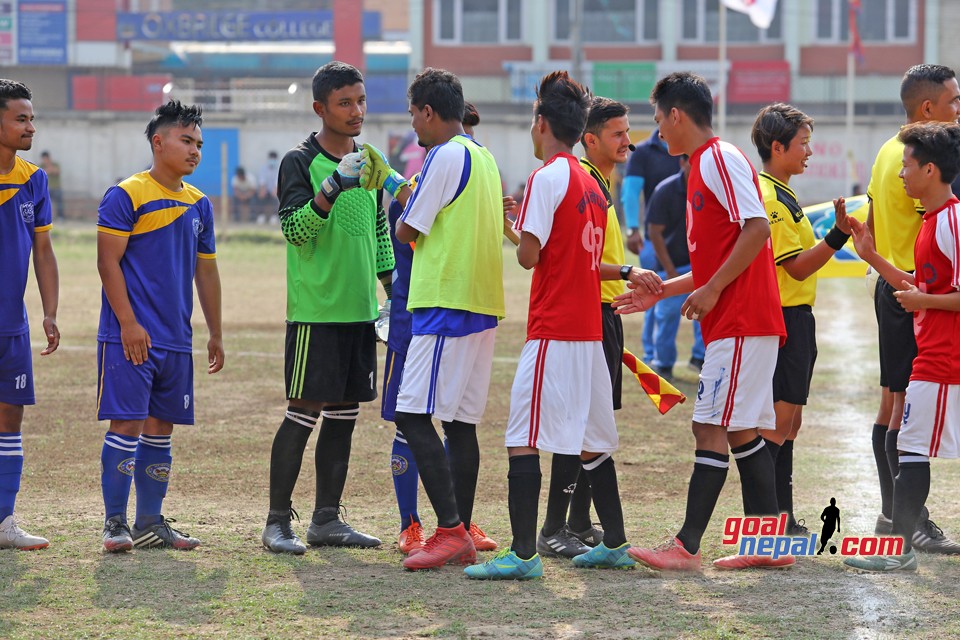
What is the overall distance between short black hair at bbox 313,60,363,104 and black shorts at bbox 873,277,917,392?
9.13 feet

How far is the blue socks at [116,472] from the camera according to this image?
219 inches

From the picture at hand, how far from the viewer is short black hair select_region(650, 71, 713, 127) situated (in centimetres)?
528

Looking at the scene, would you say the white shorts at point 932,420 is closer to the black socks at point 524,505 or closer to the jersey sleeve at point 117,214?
the black socks at point 524,505

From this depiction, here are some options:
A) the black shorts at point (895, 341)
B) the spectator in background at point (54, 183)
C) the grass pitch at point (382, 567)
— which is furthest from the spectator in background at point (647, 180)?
the spectator in background at point (54, 183)

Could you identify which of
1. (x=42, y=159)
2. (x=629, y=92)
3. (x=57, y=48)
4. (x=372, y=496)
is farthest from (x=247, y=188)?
(x=372, y=496)

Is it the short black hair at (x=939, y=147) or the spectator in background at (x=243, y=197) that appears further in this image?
the spectator in background at (x=243, y=197)

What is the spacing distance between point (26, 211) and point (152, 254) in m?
0.70

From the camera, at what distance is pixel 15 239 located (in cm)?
582

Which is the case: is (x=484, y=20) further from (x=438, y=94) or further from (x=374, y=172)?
(x=374, y=172)

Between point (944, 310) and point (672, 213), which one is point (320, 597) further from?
point (672, 213)

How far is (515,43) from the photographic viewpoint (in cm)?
4941

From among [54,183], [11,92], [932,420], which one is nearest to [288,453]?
[11,92]

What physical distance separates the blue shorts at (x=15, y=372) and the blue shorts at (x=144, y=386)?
42 cm

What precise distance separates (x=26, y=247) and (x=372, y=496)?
2327 mm
